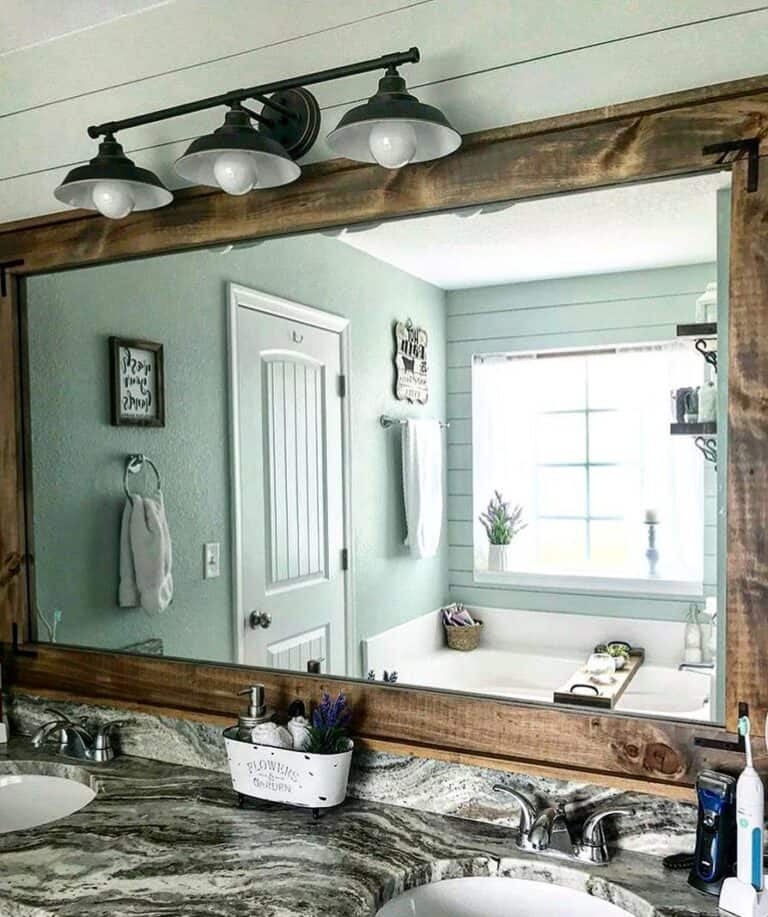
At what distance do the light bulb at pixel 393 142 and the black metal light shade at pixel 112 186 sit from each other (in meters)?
0.53

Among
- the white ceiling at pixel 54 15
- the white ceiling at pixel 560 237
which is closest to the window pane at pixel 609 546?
the white ceiling at pixel 560 237

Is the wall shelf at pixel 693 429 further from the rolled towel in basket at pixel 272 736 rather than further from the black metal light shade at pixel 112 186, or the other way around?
the black metal light shade at pixel 112 186

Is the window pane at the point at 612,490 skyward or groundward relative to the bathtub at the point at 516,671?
skyward

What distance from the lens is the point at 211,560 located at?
5.90ft

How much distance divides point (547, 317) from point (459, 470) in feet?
1.06

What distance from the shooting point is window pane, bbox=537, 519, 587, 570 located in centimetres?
143

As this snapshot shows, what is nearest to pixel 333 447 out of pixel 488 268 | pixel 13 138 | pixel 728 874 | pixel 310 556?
pixel 310 556

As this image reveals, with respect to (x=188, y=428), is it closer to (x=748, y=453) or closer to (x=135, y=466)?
(x=135, y=466)

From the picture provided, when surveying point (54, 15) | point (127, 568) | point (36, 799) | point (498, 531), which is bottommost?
point (36, 799)

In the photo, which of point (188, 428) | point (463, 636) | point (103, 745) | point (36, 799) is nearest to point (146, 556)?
point (188, 428)

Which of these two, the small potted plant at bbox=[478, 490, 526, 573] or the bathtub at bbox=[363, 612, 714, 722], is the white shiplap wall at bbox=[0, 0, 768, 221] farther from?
the bathtub at bbox=[363, 612, 714, 722]

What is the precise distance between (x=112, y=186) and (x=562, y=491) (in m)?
1.09

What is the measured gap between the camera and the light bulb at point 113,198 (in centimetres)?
166

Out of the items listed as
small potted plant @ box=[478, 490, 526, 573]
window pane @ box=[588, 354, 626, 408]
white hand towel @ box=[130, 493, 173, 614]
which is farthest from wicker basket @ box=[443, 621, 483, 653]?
white hand towel @ box=[130, 493, 173, 614]
